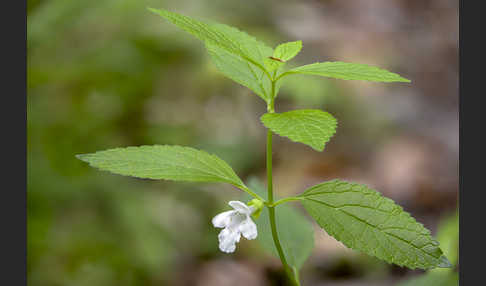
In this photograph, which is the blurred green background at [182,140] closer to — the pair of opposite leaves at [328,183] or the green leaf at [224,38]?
the pair of opposite leaves at [328,183]

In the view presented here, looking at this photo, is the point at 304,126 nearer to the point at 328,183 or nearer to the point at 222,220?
the point at 328,183

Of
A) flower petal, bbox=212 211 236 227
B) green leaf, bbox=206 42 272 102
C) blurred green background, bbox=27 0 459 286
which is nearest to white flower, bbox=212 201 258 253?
flower petal, bbox=212 211 236 227

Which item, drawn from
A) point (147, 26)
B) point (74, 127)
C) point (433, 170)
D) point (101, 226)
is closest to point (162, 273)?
point (101, 226)

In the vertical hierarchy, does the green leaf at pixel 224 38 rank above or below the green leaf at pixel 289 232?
above

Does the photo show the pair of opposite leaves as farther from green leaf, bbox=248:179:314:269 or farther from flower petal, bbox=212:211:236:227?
green leaf, bbox=248:179:314:269

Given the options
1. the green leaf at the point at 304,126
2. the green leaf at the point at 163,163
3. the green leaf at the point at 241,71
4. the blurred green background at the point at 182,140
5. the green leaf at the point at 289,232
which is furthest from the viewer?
the blurred green background at the point at 182,140

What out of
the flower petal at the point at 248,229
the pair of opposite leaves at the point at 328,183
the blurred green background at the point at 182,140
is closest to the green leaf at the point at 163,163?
the pair of opposite leaves at the point at 328,183
